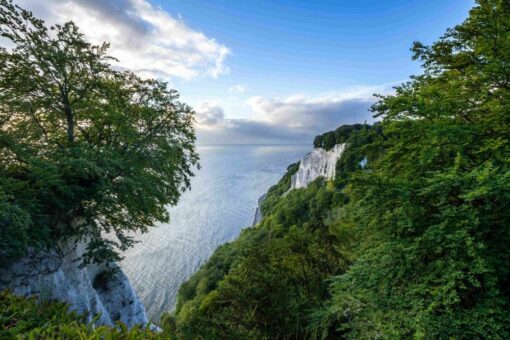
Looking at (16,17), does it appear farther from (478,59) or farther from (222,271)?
(222,271)

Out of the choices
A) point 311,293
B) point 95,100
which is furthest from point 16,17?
point 311,293

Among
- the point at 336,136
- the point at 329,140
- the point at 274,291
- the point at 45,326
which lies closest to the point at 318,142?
the point at 329,140

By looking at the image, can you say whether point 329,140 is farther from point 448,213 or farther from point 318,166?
point 448,213

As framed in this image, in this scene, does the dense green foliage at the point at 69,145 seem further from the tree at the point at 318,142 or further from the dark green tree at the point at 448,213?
the tree at the point at 318,142

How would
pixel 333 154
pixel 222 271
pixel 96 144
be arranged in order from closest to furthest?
1. pixel 96 144
2. pixel 222 271
3. pixel 333 154

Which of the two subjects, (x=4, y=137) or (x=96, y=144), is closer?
(x=4, y=137)

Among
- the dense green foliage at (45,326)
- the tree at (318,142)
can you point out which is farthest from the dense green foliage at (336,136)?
the dense green foliage at (45,326)
